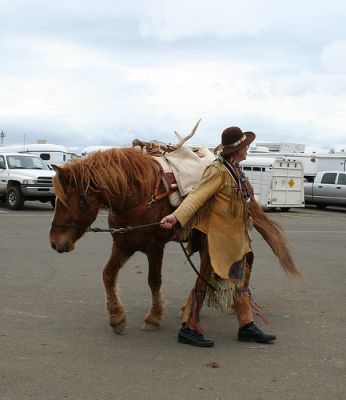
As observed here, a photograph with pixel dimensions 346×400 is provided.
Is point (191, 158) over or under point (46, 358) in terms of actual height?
over

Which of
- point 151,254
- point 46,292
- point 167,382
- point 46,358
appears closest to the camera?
point 167,382

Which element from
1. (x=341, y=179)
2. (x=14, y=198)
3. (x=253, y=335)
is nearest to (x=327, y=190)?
(x=341, y=179)

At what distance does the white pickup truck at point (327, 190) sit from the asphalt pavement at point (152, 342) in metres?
15.3

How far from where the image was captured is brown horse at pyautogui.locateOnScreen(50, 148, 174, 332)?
510 centimetres

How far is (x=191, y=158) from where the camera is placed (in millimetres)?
5883

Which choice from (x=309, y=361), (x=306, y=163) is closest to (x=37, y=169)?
(x=306, y=163)

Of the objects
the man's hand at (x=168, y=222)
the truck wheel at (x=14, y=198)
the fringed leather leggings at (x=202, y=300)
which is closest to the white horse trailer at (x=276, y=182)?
the truck wheel at (x=14, y=198)

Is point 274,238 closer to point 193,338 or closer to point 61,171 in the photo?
point 193,338

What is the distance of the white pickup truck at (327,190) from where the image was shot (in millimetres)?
24141

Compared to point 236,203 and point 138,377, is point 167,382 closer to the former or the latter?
point 138,377

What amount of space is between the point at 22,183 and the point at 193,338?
1545 centimetres

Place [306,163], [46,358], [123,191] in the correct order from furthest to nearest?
[306,163]
[123,191]
[46,358]

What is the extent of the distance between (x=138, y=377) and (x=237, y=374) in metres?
0.73

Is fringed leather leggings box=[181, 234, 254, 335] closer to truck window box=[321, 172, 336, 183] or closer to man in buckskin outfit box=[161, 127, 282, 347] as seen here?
man in buckskin outfit box=[161, 127, 282, 347]
